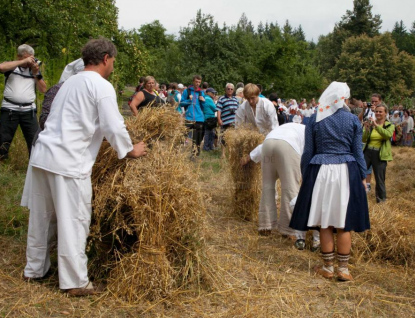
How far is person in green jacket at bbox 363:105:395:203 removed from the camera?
7.85 m

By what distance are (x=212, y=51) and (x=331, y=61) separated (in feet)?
117

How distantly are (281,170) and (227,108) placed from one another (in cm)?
652

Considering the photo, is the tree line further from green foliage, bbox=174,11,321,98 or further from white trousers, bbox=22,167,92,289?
white trousers, bbox=22,167,92,289

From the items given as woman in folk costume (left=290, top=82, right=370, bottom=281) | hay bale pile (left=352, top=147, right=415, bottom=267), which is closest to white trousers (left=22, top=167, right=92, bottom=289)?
woman in folk costume (left=290, top=82, right=370, bottom=281)

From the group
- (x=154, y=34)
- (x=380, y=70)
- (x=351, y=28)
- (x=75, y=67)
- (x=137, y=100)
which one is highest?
(x=154, y=34)

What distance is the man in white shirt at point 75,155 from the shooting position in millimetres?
3385

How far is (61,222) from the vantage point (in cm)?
339

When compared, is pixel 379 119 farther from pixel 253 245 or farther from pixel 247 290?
pixel 247 290

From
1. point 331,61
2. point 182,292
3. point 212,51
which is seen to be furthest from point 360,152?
point 331,61

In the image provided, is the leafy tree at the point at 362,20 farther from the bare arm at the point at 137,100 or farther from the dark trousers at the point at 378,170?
the bare arm at the point at 137,100

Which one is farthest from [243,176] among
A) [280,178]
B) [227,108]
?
[227,108]

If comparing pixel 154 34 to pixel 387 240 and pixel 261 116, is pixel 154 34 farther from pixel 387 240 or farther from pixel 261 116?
pixel 387 240

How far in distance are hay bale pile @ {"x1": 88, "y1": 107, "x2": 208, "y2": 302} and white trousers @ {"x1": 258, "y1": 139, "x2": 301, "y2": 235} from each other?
70.4 inches

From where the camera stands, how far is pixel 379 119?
7.87 metres
